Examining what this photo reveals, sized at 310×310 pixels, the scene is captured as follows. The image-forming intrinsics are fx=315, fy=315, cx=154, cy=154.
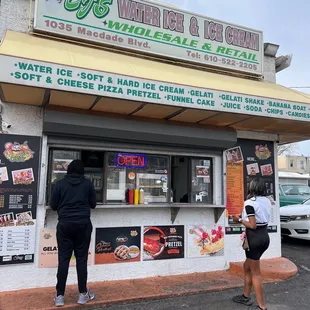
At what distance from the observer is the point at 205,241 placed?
5.67 meters

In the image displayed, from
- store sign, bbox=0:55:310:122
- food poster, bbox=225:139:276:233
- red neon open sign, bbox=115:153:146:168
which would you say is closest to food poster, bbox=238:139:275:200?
food poster, bbox=225:139:276:233

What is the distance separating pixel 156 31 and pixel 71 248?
389cm

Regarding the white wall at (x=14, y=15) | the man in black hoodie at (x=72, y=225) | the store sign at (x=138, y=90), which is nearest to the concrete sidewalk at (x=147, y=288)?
the man in black hoodie at (x=72, y=225)

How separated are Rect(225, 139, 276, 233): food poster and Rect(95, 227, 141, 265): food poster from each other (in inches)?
72.4

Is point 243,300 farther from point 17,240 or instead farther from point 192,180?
point 17,240

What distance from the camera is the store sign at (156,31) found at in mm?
4996

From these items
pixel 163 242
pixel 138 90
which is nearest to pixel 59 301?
pixel 163 242

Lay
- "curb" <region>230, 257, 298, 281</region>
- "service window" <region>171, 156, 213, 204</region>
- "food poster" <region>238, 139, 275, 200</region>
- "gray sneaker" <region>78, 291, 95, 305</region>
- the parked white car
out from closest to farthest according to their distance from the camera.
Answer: "gray sneaker" <region>78, 291, 95, 305</region> → "curb" <region>230, 257, 298, 281</region> → "service window" <region>171, 156, 213, 204</region> → "food poster" <region>238, 139, 275, 200</region> → the parked white car

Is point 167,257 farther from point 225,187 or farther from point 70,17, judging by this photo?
point 70,17

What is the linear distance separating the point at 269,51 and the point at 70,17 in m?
4.16

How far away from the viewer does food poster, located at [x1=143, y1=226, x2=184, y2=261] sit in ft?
17.3

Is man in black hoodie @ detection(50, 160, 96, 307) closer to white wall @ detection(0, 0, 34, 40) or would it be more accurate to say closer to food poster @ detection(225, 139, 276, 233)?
white wall @ detection(0, 0, 34, 40)

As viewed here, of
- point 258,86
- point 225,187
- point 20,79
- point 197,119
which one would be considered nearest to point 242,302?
point 225,187

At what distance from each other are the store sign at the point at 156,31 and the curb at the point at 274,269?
374 cm
